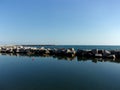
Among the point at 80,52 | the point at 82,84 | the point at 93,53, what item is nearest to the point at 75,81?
the point at 82,84

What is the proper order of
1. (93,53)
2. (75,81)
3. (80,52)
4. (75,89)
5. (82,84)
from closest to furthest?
(75,89) → (82,84) → (75,81) → (93,53) → (80,52)

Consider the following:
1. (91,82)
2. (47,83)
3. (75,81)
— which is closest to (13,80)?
(47,83)

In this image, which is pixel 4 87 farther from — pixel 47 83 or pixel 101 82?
pixel 101 82

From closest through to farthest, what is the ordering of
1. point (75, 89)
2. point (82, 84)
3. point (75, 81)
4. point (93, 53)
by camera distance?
point (75, 89), point (82, 84), point (75, 81), point (93, 53)

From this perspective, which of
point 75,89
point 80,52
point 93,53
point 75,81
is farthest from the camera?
point 80,52

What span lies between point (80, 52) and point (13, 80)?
28.1m

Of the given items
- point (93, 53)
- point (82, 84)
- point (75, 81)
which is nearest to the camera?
point (82, 84)

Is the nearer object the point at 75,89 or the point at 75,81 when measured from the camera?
the point at 75,89

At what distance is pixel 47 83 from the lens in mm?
14734

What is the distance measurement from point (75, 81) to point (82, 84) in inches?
44.3

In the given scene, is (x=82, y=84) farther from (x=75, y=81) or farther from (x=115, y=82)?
(x=115, y=82)

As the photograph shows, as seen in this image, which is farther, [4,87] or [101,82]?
[101,82]

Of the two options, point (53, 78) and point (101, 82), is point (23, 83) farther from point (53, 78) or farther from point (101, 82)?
point (101, 82)

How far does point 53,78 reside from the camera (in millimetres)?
16562
